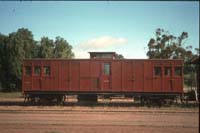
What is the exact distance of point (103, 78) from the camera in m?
23.9

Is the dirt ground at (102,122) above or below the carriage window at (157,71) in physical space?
below

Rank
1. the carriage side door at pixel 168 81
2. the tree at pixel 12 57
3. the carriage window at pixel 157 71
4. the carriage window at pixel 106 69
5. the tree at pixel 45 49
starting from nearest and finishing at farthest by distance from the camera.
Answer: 1. the carriage side door at pixel 168 81
2. the carriage window at pixel 157 71
3. the carriage window at pixel 106 69
4. the tree at pixel 12 57
5. the tree at pixel 45 49

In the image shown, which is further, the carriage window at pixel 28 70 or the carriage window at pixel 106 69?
the carriage window at pixel 28 70

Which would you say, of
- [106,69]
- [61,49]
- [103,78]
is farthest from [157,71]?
[61,49]

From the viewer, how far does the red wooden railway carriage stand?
77.9 ft

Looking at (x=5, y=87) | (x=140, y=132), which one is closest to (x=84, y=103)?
(x=140, y=132)

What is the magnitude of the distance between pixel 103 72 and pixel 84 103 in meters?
3.25

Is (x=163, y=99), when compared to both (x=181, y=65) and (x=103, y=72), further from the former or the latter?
(x=103, y=72)

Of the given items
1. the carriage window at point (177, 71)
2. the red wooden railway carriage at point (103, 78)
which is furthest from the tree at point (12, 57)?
the carriage window at point (177, 71)

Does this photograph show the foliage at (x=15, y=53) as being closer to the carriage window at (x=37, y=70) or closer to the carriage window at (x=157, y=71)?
the carriage window at (x=37, y=70)

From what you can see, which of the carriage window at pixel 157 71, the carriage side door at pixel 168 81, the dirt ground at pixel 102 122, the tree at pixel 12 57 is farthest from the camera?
the tree at pixel 12 57

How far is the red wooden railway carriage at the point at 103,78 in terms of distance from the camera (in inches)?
934

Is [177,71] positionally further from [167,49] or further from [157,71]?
[167,49]

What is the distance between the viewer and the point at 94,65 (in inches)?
946
